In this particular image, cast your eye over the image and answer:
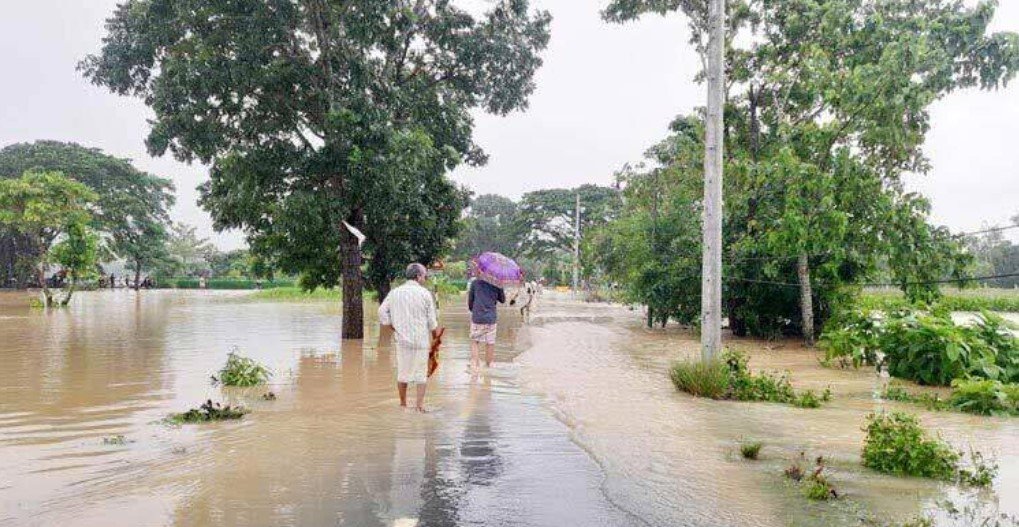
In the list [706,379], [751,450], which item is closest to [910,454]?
[751,450]

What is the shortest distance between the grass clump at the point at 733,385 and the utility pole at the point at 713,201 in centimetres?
26

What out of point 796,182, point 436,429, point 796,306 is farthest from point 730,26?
point 436,429

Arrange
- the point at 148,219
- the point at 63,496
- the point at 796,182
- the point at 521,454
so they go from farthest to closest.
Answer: the point at 148,219
the point at 796,182
the point at 521,454
the point at 63,496

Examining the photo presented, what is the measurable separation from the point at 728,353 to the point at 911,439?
4.44 m

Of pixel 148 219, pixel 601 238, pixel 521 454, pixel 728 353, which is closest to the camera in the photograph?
pixel 521 454

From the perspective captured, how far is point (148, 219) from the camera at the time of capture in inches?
2311

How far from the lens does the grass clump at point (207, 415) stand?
25.9 ft

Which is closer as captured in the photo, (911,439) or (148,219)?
(911,439)

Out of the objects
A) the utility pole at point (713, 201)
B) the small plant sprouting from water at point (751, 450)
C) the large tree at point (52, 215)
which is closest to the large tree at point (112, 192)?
the large tree at point (52, 215)

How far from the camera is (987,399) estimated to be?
28.5ft

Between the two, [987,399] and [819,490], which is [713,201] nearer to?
[987,399]

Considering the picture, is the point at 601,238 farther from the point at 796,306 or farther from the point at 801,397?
the point at 801,397

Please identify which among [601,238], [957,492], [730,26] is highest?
[730,26]

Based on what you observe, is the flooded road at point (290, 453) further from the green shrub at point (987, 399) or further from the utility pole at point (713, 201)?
the green shrub at point (987, 399)
